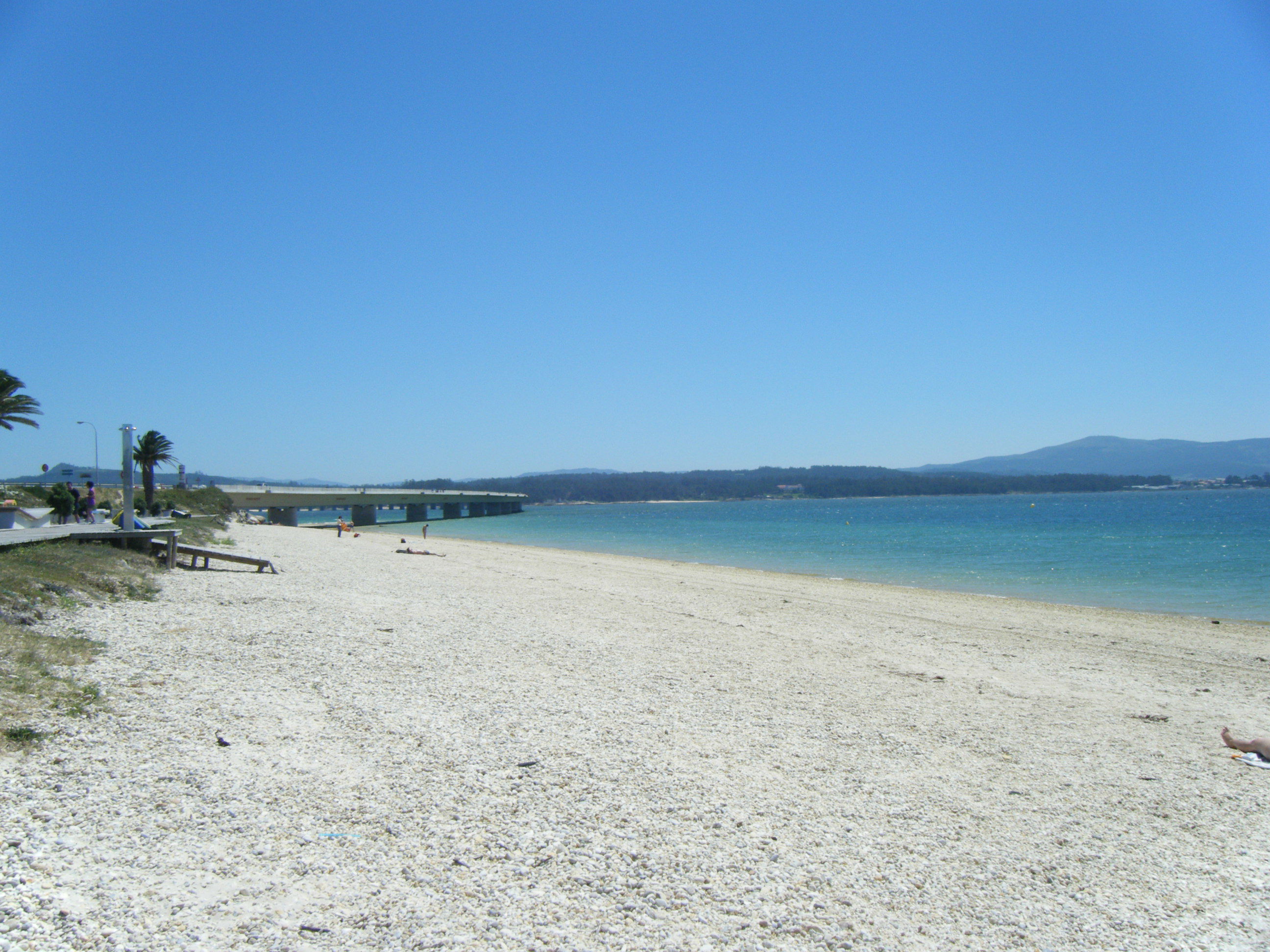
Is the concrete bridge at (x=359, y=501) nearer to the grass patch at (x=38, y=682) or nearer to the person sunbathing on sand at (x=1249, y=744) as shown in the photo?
the grass patch at (x=38, y=682)

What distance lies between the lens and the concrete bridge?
7206 cm

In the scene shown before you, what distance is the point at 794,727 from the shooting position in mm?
6719

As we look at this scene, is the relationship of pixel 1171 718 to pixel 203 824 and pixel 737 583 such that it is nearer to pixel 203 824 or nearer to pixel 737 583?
pixel 203 824

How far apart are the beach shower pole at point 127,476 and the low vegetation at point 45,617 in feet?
6.83

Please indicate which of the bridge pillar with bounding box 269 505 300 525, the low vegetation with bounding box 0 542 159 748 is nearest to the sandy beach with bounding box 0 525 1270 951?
the low vegetation with bounding box 0 542 159 748

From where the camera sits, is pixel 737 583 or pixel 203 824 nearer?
pixel 203 824

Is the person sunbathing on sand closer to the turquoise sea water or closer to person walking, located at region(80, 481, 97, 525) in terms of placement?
the turquoise sea water

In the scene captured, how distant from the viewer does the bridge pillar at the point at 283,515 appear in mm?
75312

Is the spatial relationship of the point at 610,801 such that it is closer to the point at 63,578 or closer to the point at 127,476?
the point at 63,578

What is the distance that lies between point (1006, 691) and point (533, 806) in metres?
6.02

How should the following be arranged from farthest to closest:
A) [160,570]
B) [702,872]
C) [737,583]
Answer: [737,583]
[160,570]
[702,872]

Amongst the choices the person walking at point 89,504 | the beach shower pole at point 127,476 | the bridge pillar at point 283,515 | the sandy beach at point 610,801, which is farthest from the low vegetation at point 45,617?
the bridge pillar at point 283,515

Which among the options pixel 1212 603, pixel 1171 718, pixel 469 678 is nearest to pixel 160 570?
pixel 469 678

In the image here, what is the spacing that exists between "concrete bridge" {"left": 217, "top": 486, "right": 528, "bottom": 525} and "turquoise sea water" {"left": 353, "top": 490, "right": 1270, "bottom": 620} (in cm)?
518
